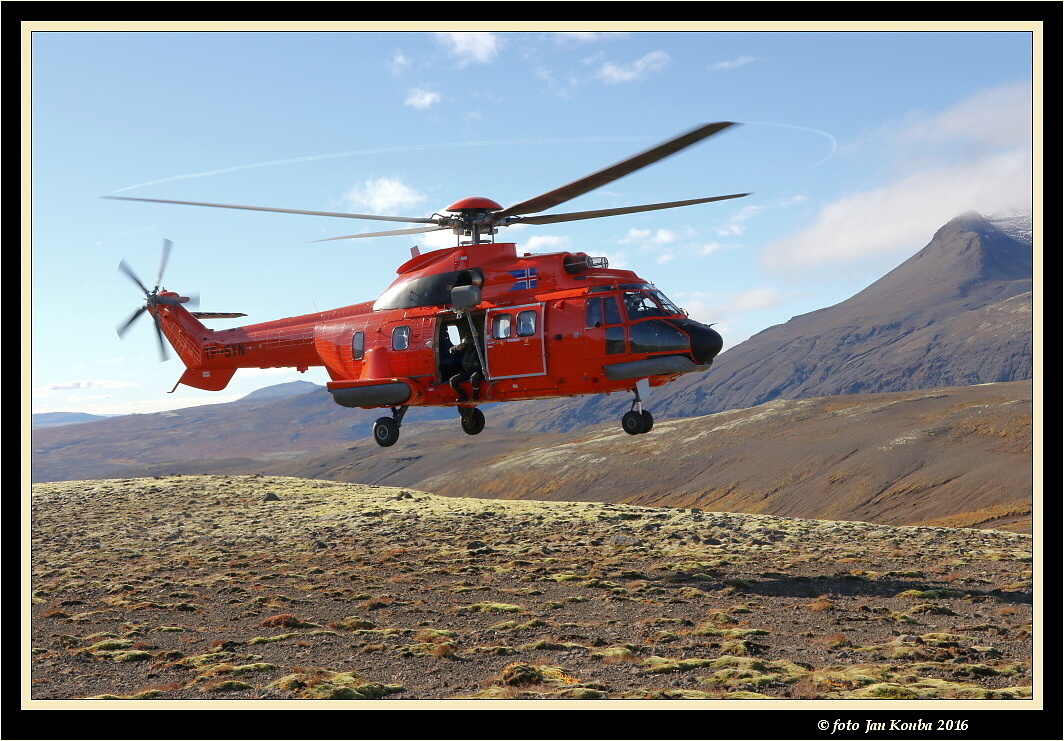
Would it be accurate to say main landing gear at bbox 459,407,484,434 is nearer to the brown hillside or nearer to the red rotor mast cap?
the red rotor mast cap

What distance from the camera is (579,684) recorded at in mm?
15469

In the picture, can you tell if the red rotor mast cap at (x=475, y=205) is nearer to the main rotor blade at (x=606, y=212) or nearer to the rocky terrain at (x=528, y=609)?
the main rotor blade at (x=606, y=212)

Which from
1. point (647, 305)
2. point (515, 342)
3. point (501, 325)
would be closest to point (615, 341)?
point (647, 305)

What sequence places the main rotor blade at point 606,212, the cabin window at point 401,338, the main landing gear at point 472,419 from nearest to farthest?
the main rotor blade at point 606,212
the cabin window at point 401,338
the main landing gear at point 472,419

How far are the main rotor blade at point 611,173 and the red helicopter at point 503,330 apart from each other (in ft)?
0.18

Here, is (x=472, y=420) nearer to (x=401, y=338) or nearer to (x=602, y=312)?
(x=401, y=338)

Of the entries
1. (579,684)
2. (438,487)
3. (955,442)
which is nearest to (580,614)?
(579,684)

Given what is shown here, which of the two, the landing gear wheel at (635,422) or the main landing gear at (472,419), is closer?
the landing gear wheel at (635,422)

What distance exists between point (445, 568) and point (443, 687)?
40.8ft

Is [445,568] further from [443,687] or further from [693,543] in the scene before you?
[443,687]

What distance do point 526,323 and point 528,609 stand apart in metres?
6.69

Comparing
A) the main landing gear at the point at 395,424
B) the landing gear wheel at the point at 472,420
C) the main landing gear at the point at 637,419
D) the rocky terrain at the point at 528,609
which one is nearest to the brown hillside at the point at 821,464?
the rocky terrain at the point at 528,609

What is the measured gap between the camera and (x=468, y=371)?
78.9ft

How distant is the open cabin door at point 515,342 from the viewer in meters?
22.6
